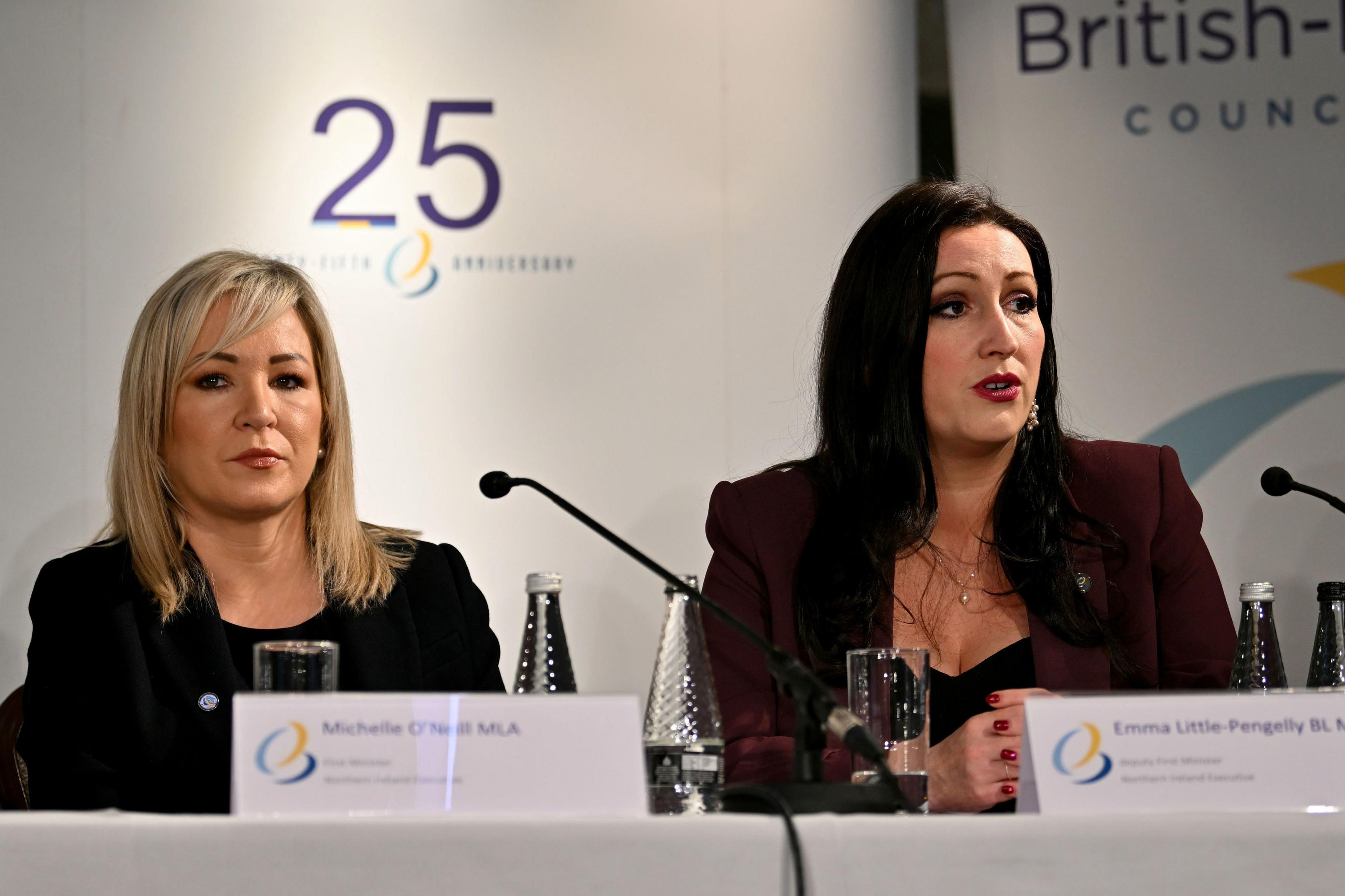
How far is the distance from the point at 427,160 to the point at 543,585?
198 centimetres

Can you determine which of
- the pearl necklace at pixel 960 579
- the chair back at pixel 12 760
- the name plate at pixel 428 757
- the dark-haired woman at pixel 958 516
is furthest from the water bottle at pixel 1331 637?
the chair back at pixel 12 760

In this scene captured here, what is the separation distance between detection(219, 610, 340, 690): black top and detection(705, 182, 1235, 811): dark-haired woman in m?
Result: 0.57

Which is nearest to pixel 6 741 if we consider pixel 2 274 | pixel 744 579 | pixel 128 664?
pixel 128 664

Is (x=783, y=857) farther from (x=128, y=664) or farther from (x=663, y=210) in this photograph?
(x=663, y=210)

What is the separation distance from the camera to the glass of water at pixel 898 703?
124 cm

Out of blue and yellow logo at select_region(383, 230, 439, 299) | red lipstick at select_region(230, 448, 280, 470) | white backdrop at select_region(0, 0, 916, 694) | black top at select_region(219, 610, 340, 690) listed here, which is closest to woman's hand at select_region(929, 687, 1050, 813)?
black top at select_region(219, 610, 340, 690)

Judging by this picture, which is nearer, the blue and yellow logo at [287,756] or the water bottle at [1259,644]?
the blue and yellow logo at [287,756]

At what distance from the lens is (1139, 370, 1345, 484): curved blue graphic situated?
3023 millimetres

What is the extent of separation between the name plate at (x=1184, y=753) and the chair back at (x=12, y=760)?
4.95 ft

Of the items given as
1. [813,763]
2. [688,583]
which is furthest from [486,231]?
[813,763]

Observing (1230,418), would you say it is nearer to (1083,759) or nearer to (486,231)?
(486,231)

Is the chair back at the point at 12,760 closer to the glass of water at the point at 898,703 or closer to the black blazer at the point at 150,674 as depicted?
the black blazer at the point at 150,674

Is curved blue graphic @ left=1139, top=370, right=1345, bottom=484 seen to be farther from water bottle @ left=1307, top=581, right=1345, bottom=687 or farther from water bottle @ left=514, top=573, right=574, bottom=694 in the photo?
water bottle @ left=514, top=573, right=574, bottom=694

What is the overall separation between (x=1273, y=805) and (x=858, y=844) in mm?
316
